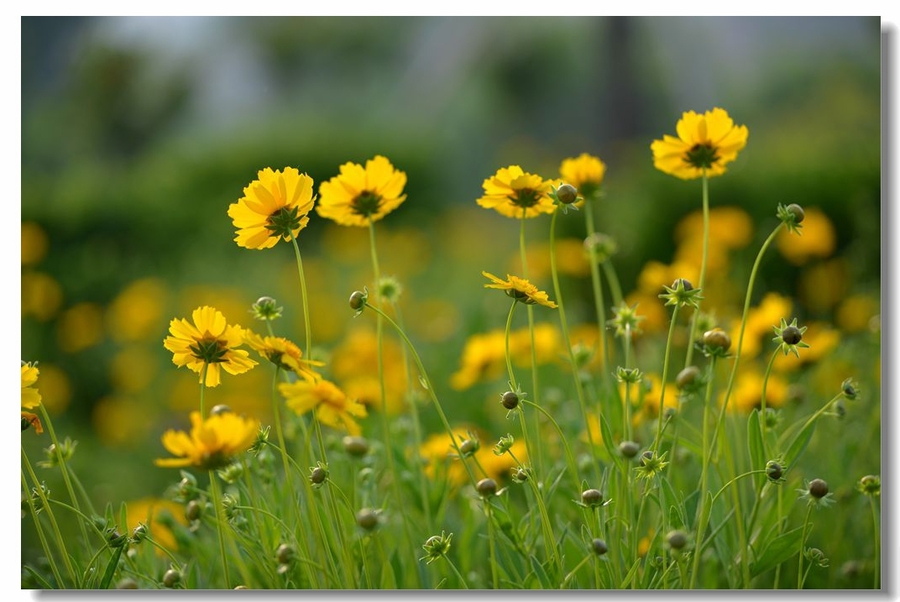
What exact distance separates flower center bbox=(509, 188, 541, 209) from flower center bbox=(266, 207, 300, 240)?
238 millimetres

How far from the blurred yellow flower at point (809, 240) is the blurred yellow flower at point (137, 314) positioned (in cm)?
163

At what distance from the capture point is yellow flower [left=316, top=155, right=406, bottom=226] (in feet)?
3.46

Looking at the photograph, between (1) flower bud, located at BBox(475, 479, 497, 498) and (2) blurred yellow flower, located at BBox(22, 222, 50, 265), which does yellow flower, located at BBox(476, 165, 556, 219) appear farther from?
(2) blurred yellow flower, located at BBox(22, 222, 50, 265)

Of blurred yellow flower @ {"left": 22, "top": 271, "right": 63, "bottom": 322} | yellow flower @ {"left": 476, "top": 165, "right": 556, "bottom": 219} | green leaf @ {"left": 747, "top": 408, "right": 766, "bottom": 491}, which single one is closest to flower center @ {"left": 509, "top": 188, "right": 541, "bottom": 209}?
yellow flower @ {"left": 476, "top": 165, "right": 556, "bottom": 219}

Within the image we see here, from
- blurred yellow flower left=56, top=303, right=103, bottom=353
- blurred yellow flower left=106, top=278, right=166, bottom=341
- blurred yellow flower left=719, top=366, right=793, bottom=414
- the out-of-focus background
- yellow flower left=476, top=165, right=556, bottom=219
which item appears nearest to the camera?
yellow flower left=476, top=165, right=556, bottom=219

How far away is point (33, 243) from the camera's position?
8.01 feet

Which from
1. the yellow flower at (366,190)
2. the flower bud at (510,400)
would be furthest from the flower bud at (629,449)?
the yellow flower at (366,190)

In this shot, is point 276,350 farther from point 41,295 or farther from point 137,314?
point 41,295

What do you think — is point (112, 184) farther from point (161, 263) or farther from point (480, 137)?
point (480, 137)

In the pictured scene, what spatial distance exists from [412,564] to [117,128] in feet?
6.72

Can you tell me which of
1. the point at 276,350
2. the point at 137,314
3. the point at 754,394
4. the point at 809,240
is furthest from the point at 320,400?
the point at 137,314

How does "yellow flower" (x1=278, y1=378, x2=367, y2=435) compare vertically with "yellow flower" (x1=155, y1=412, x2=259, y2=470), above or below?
above

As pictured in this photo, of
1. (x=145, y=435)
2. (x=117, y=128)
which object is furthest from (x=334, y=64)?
(x=145, y=435)

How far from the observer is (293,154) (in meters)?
3.48
